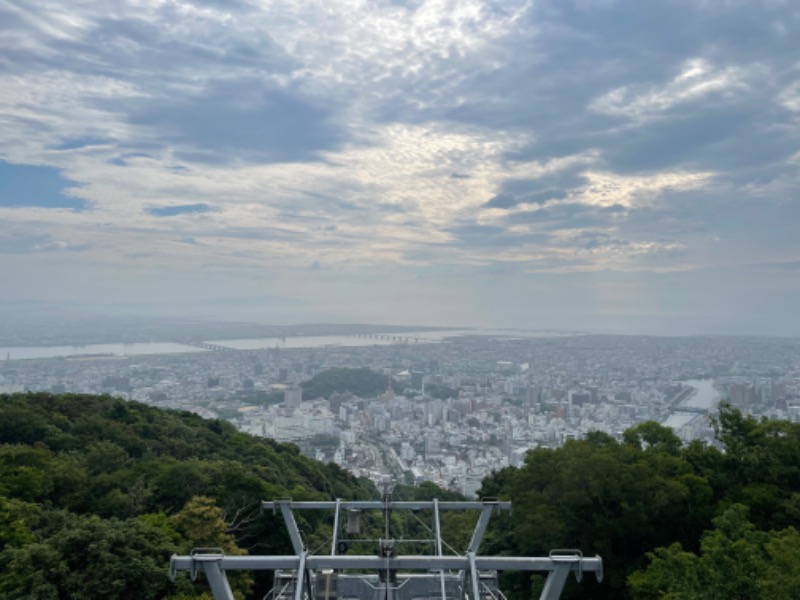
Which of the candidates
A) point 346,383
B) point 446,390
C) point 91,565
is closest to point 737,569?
point 91,565

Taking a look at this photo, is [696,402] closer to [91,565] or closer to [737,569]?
[737,569]

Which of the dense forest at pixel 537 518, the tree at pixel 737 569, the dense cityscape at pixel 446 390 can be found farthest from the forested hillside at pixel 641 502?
the dense cityscape at pixel 446 390

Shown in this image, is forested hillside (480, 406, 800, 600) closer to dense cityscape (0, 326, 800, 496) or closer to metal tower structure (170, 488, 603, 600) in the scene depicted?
dense cityscape (0, 326, 800, 496)

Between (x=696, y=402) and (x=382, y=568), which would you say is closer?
(x=382, y=568)

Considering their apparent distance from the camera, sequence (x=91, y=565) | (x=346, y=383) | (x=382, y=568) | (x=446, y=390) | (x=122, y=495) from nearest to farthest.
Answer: (x=382, y=568) → (x=91, y=565) → (x=122, y=495) → (x=346, y=383) → (x=446, y=390)

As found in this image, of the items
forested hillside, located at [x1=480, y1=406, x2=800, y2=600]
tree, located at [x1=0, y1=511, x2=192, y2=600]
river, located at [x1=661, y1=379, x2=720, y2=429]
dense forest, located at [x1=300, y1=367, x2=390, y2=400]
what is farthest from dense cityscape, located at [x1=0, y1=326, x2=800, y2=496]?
tree, located at [x1=0, y1=511, x2=192, y2=600]
